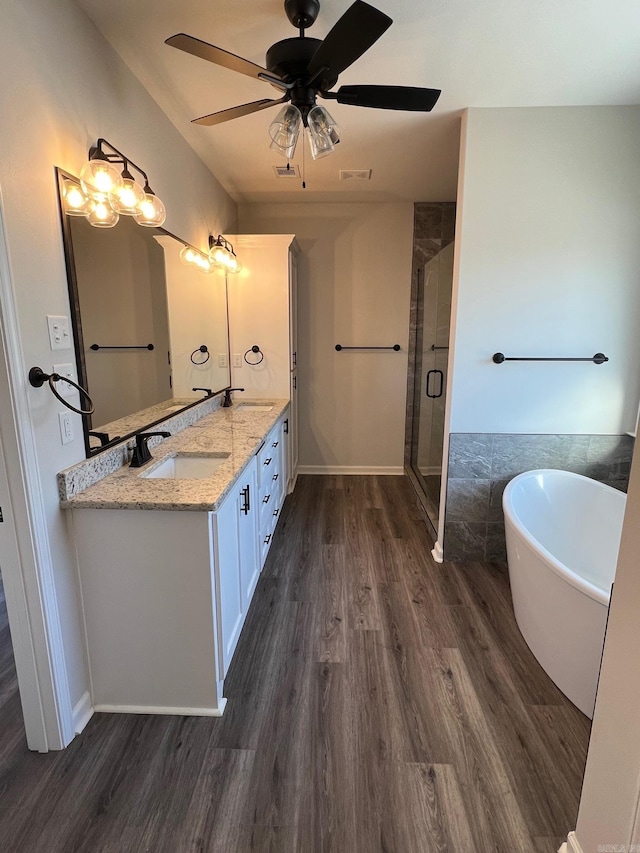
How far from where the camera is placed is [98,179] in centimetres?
153

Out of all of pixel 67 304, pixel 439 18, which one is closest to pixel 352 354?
pixel 439 18

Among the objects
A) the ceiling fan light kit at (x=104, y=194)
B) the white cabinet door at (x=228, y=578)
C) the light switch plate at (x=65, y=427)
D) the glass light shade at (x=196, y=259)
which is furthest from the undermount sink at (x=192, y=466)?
the glass light shade at (x=196, y=259)

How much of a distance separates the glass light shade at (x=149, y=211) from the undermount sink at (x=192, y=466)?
1042 millimetres

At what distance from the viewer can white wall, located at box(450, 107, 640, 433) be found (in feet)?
7.57

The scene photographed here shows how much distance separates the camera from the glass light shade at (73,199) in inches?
57.5

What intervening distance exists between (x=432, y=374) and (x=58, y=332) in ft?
9.03

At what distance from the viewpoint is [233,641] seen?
1.84 meters

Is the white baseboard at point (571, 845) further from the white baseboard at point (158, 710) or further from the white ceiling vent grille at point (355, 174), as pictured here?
the white ceiling vent grille at point (355, 174)

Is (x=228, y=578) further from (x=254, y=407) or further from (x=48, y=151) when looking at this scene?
(x=254, y=407)

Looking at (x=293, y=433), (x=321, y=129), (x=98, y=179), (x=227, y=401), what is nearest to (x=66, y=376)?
(x=98, y=179)

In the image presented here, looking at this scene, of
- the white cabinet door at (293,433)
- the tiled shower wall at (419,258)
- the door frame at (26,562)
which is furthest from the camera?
the tiled shower wall at (419,258)

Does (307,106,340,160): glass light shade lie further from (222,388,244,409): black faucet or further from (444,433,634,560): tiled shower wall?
(222,388,244,409): black faucet

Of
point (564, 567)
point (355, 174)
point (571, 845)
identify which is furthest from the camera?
point (355, 174)

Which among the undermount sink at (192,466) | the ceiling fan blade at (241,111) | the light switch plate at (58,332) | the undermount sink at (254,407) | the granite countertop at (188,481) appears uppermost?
the ceiling fan blade at (241,111)
